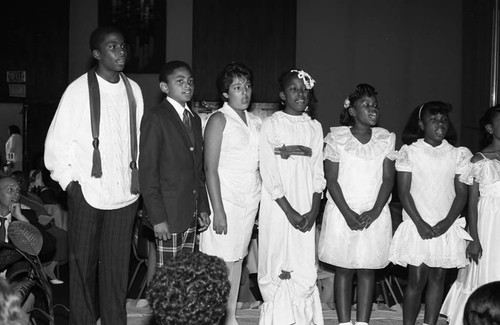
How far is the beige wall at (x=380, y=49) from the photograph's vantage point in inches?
454

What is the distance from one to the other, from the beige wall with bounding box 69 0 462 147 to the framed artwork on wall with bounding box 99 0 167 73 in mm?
133

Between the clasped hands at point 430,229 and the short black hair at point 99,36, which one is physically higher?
the short black hair at point 99,36

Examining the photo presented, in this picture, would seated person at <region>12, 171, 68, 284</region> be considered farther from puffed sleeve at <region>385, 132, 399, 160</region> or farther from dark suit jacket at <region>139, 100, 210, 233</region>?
puffed sleeve at <region>385, 132, 399, 160</region>

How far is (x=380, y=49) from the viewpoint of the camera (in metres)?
11.6

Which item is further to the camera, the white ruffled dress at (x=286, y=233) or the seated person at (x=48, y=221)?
the seated person at (x=48, y=221)

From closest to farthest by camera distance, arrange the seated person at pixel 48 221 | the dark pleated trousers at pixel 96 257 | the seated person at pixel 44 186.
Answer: the dark pleated trousers at pixel 96 257
the seated person at pixel 48 221
the seated person at pixel 44 186

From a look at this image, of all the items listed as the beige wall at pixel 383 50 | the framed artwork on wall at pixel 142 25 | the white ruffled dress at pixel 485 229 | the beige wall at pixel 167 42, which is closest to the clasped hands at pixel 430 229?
the white ruffled dress at pixel 485 229

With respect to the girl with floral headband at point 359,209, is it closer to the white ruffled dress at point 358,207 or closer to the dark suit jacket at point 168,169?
the white ruffled dress at point 358,207

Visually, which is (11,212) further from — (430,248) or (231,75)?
(430,248)

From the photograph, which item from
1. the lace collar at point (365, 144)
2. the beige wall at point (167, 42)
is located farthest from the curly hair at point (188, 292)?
the beige wall at point (167, 42)

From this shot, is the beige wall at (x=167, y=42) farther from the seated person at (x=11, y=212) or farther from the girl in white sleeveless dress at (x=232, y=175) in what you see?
the girl in white sleeveless dress at (x=232, y=175)

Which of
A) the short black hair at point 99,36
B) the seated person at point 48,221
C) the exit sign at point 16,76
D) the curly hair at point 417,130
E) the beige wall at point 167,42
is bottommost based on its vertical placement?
the seated person at point 48,221

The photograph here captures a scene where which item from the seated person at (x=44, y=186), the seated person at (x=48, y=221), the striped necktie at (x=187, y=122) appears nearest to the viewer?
the striped necktie at (x=187, y=122)

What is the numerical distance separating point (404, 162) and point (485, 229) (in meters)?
0.68
